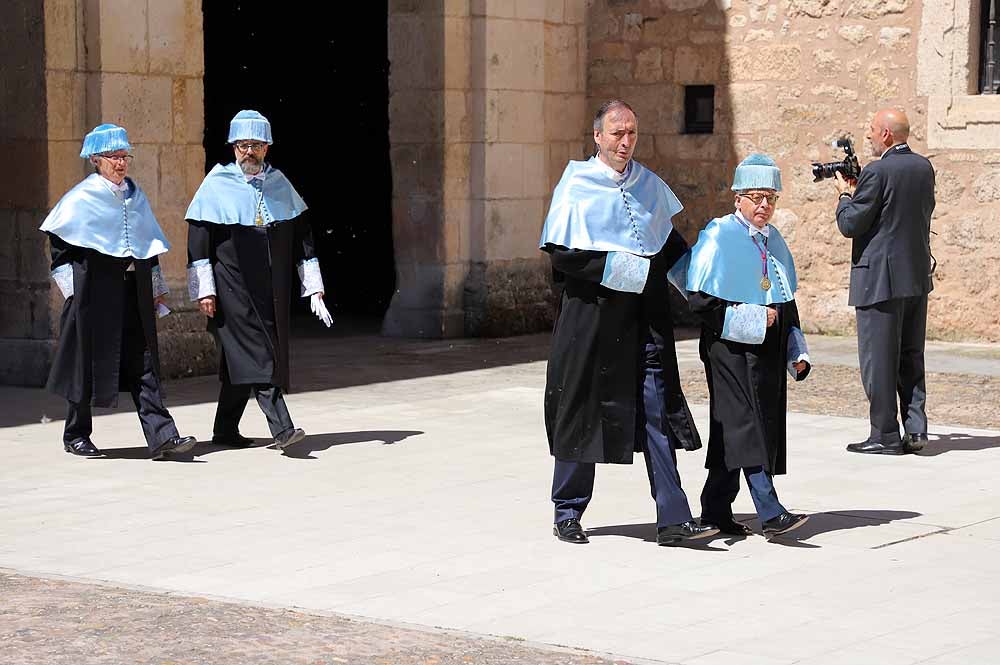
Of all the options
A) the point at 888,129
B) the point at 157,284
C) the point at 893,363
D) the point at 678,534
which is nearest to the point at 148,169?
the point at 157,284

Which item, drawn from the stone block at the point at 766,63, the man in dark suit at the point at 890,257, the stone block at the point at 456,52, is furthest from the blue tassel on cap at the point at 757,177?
the stone block at the point at 766,63

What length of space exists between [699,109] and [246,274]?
6580 millimetres

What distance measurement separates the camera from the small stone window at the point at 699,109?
14969 mm

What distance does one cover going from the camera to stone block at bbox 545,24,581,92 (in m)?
14.9

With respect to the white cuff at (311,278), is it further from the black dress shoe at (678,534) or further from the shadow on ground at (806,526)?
the black dress shoe at (678,534)

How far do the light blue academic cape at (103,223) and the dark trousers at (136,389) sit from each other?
177mm

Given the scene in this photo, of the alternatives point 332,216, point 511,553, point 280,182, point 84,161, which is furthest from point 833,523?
point 332,216

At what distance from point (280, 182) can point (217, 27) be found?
256 inches

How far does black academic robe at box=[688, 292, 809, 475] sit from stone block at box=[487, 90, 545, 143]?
7.37 m

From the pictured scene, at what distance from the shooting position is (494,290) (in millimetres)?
14445

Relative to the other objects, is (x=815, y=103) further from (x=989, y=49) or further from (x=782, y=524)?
(x=782, y=524)

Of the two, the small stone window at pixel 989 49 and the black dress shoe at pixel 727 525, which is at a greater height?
the small stone window at pixel 989 49

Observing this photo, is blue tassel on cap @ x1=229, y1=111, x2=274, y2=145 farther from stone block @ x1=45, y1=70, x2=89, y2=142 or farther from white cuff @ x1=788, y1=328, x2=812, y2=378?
white cuff @ x1=788, y1=328, x2=812, y2=378

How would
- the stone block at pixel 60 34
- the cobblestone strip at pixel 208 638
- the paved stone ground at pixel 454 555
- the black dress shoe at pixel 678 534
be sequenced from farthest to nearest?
the stone block at pixel 60 34 < the black dress shoe at pixel 678 534 < the paved stone ground at pixel 454 555 < the cobblestone strip at pixel 208 638
